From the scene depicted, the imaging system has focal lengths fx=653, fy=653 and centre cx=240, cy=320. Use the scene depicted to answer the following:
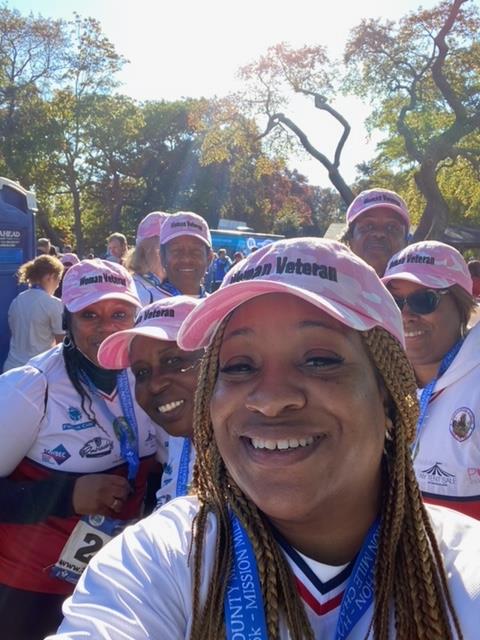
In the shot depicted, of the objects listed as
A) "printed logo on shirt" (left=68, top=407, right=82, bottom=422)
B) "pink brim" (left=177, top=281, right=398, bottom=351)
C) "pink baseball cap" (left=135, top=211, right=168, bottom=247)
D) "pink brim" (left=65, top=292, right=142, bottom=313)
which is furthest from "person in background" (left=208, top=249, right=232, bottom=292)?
"pink brim" (left=177, top=281, right=398, bottom=351)

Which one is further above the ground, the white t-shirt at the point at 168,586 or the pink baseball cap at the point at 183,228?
the pink baseball cap at the point at 183,228

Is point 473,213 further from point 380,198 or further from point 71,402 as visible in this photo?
point 71,402

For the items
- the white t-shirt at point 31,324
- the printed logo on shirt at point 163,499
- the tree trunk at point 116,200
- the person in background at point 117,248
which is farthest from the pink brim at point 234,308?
the tree trunk at point 116,200

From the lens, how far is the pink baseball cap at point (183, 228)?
15.5ft

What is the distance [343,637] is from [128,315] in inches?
78.6

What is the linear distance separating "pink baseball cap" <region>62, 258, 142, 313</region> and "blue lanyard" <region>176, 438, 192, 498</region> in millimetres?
875

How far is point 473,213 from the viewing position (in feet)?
73.2

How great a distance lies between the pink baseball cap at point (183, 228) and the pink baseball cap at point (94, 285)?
1.67 meters

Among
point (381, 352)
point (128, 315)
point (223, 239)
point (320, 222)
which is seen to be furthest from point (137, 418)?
point (320, 222)

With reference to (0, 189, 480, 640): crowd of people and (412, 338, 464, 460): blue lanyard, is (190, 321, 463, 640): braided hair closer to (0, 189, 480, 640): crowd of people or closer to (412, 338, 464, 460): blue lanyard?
(0, 189, 480, 640): crowd of people

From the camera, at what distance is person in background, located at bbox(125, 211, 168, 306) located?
4.94m

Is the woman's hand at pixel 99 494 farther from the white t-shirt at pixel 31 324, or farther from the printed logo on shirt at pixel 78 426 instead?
the white t-shirt at pixel 31 324

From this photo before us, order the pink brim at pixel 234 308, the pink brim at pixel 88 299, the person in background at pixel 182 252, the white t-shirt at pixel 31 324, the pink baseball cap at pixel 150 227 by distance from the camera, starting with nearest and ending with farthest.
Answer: the pink brim at pixel 234 308 < the pink brim at pixel 88 299 < the person in background at pixel 182 252 < the pink baseball cap at pixel 150 227 < the white t-shirt at pixel 31 324

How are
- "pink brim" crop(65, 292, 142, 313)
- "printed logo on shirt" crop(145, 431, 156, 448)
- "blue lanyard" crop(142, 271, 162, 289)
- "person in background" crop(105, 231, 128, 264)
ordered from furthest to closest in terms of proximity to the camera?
"person in background" crop(105, 231, 128, 264)
"blue lanyard" crop(142, 271, 162, 289)
"pink brim" crop(65, 292, 142, 313)
"printed logo on shirt" crop(145, 431, 156, 448)
